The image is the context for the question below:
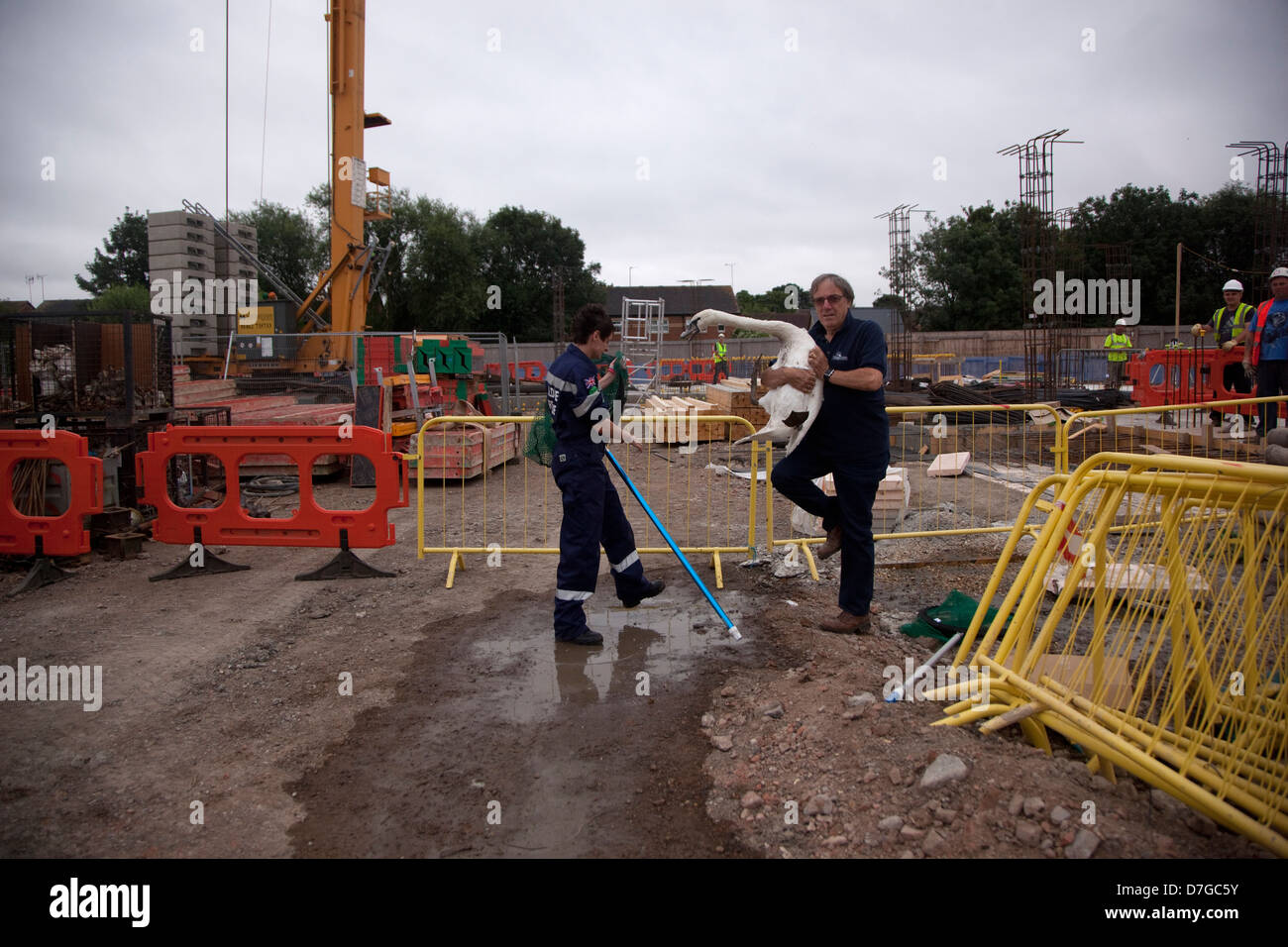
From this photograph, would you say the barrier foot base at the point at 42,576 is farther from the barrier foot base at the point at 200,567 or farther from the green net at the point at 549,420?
the green net at the point at 549,420

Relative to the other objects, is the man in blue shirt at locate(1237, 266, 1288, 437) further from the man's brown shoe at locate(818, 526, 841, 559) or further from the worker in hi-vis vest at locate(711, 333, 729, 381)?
the worker in hi-vis vest at locate(711, 333, 729, 381)

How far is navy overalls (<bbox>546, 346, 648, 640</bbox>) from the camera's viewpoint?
4.64 meters

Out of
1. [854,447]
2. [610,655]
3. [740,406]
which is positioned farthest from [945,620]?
[740,406]

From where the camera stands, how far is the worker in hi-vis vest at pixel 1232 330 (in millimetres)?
11250

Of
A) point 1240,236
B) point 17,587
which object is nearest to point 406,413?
point 17,587

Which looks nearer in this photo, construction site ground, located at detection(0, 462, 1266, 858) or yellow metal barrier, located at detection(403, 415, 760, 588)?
construction site ground, located at detection(0, 462, 1266, 858)

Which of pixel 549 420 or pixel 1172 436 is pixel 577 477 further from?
pixel 1172 436

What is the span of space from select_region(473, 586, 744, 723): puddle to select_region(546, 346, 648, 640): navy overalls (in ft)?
0.87

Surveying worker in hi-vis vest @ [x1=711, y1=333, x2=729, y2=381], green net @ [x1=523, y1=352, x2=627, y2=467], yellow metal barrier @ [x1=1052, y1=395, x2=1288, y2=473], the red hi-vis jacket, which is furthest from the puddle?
worker in hi-vis vest @ [x1=711, y1=333, x2=729, y2=381]

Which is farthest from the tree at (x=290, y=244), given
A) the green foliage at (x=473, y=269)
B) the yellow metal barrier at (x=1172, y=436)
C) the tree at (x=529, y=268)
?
the yellow metal barrier at (x=1172, y=436)

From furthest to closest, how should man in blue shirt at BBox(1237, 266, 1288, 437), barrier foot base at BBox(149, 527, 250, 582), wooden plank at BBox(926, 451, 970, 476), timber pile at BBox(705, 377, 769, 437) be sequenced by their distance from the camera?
timber pile at BBox(705, 377, 769, 437) < wooden plank at BBox(926, 451, 970, 476) < man in blue shirt at BBox(1237, 266, 1288, 437) < barrier foot base at BBox(149, 527, 250, 582)

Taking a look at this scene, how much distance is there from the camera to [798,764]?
3.13 meters

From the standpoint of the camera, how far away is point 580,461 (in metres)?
4.71
